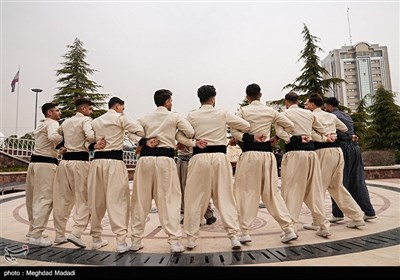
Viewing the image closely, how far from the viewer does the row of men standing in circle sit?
10.1 ft

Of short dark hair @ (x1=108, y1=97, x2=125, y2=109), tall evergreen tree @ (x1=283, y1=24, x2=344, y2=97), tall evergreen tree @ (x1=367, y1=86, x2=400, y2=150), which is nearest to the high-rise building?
tall evergreen tree @ (x1=367, y1=86, x2=400, y2=150)

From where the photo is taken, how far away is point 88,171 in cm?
353

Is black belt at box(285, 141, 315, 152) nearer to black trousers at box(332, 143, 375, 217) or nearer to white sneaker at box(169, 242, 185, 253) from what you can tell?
black trousers at box(332, 143, 375, 217)

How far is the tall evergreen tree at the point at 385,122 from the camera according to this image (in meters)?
20.5

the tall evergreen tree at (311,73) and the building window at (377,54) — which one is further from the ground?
the building window at (377,54)

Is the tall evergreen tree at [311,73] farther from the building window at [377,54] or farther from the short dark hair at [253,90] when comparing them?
the building window at [377,54]

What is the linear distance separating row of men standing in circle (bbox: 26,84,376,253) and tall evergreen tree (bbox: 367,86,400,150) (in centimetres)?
2080

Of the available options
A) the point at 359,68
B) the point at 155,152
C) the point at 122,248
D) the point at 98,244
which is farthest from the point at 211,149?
the point at 359,68

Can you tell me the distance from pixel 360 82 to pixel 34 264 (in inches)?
3538

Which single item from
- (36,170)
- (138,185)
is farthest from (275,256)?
(36,170)

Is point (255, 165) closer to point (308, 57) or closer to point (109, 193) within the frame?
point (109, 193)

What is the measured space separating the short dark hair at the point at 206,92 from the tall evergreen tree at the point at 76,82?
19499mm

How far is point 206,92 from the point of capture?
3311 mm

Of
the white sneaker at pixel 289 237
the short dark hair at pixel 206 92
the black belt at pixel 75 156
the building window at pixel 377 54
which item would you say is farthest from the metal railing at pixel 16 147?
the building window at pixel 377 54
